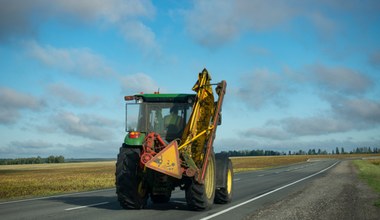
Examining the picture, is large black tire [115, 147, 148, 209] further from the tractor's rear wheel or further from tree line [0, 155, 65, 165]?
tree line [0, 155, 65, 165]

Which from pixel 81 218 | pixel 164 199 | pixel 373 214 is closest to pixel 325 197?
pixel 373 214

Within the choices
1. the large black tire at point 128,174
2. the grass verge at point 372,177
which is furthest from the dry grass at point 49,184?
the grass verge at point 372,177

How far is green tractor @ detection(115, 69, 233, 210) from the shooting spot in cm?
1081

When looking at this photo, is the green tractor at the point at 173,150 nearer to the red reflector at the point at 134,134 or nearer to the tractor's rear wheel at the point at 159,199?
the red reflector at the point at 134,134

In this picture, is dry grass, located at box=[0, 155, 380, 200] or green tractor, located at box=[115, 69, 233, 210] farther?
dry grass, located at box=[0, 155, 380, 200]

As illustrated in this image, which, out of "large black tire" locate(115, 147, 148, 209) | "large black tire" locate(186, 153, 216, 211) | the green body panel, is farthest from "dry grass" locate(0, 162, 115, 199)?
"large black tire" locate(186, 153, 216, 211)

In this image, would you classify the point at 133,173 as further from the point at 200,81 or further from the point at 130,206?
the point at 200,81

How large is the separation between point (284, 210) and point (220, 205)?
214 centimetres

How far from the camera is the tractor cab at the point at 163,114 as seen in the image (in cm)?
1206

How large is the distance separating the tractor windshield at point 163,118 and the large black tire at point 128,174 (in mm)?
1143

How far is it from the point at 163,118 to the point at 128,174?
81.4 inches

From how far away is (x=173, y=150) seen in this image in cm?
1044

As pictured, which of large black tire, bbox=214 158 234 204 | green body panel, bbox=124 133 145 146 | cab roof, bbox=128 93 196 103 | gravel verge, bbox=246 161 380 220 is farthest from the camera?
large black tire, bbox=214 158 234 204

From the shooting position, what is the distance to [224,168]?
12.9m
